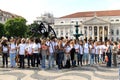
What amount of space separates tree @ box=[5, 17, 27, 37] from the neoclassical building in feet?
87.6

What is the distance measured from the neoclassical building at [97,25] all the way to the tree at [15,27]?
2669 cm

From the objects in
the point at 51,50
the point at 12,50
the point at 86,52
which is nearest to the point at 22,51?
the point at 12,50

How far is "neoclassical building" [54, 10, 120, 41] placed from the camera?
11238cm

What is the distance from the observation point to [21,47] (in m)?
15.7

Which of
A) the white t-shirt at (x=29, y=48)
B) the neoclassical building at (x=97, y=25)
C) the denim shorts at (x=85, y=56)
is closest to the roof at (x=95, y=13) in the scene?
the neoclassical building at (x=97, y=25)

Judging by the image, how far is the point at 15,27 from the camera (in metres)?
87.3

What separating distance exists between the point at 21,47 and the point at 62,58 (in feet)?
7.12

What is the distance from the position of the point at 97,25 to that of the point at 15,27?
1456 inches

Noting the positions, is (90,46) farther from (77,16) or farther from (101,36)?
(77,16)

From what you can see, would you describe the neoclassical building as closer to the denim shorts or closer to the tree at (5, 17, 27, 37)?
the tree at (5, 17, 27, 37)

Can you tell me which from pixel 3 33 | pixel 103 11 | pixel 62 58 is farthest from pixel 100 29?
pixel 62 58

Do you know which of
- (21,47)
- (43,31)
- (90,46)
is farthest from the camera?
(43,31)

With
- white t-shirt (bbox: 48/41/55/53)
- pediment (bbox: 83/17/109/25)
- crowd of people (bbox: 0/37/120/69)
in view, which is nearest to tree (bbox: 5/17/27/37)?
pediment (bbox: 83/17/109/25)

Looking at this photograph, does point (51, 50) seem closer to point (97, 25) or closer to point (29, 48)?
point (29, 48)
